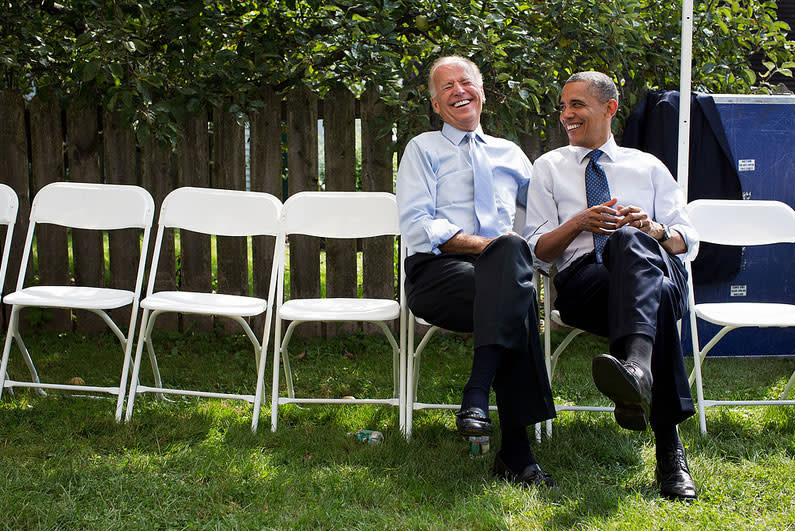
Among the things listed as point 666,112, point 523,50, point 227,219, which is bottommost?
point 227,219

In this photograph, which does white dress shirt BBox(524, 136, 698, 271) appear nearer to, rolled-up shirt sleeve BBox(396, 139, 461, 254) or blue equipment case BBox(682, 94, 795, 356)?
rolled-up shirt sleeve BBox(396, 139, 461, 254)

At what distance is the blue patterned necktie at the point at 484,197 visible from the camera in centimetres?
351

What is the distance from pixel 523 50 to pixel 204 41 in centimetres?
192

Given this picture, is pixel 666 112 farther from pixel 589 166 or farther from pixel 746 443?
pixel 746 443

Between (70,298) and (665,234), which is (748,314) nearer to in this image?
(665,234)

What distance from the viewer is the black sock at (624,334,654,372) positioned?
2.68m

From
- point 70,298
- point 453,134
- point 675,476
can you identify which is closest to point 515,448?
point 675,476

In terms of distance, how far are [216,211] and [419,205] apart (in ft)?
3.81

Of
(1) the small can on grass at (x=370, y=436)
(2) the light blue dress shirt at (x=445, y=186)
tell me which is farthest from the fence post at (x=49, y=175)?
(1) the small can on grass at (x=370, y=436)

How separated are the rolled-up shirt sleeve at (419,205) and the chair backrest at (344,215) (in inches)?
13.8

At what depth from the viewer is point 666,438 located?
9.57ft

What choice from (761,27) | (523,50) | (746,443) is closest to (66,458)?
(746,443)

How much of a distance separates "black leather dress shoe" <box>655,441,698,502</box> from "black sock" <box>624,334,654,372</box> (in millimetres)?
430

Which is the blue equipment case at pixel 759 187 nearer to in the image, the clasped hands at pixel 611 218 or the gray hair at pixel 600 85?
the gray hair at pixel 600 85
